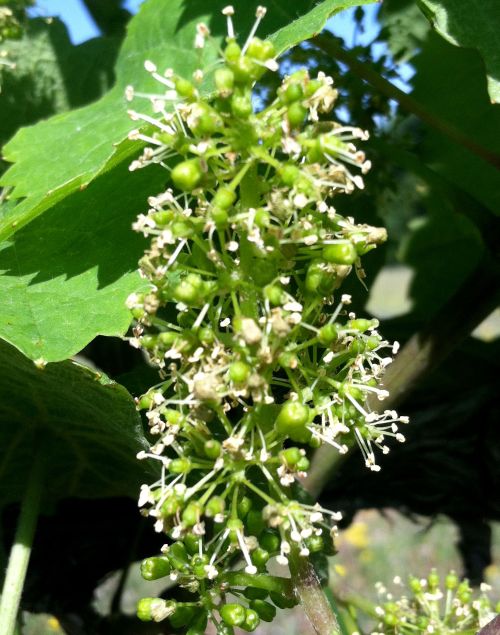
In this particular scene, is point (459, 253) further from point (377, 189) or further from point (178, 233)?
point (178, 233)

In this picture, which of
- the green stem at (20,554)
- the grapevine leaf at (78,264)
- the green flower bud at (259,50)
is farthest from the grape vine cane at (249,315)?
the green stem at (20,554)

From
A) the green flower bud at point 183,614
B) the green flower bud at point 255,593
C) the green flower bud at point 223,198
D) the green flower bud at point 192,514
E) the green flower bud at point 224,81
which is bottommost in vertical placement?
the green flower bud at point 183,614

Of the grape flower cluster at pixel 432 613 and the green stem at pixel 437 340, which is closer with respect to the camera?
the grape flower cluster at pixel 432 613

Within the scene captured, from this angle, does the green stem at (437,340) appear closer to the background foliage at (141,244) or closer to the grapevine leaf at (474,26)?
the background foliage at (141,244)

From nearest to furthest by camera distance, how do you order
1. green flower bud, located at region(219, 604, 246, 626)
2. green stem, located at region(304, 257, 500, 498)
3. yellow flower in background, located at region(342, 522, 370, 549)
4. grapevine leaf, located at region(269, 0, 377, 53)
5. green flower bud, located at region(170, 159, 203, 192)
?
1. green flower bud, located at region(170, 159, 203, 192)
2. green flower bud, located at region(219, 604, 246, 626)
3. grapevine leaf, located at region(269, 0, 377, 53)
4. green stem, located at region(304, 257, 500, 498)
5. yellow flower in background, located at region(342, 522, 370, 549)

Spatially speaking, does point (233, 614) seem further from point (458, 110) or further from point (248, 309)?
point (458, 110)

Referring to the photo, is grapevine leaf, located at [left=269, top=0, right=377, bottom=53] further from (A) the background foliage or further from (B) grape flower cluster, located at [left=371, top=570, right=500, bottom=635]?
(B) grape flower cluster, located at [left=371, top=570, right=500, bottom=635]

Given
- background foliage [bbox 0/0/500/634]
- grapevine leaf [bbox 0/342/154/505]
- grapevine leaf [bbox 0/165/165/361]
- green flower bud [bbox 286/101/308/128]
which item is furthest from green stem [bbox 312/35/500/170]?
grapevine leaf [bbox 0/342/154/505]

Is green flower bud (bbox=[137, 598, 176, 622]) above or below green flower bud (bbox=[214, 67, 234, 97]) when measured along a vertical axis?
below
